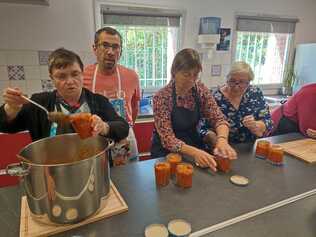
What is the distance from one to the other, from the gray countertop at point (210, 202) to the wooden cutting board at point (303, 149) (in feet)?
0.26

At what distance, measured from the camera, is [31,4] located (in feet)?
6.50

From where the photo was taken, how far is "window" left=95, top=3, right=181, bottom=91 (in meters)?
2.31

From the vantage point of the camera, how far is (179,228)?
71cm

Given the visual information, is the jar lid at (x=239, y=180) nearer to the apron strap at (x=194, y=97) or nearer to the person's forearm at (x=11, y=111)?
the apron strap at (x=194, y=97)

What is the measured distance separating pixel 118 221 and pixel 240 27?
108 inches

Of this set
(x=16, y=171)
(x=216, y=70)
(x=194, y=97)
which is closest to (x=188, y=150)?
(x=194, y=97)

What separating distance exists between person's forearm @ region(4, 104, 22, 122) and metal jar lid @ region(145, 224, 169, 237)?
73 centimetres


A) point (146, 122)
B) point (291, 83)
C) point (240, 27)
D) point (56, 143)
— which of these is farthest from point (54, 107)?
point (291, 83)

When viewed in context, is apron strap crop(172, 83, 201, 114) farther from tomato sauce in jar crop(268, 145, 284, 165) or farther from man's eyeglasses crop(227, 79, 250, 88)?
tomato sauce in jar crop(268, 145, 284, 165)

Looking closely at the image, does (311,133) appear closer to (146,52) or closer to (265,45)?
(146,52)

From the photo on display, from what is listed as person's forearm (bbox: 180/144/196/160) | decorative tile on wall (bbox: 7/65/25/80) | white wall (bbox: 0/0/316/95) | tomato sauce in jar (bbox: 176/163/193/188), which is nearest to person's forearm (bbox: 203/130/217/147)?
person's forearm (bbox: 180/144/196/160)

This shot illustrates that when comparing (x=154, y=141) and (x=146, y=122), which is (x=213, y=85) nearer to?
(x=146, y=122)

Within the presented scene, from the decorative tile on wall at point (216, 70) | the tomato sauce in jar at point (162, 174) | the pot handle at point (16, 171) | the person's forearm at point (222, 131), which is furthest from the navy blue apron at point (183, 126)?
the decorative tile on wall at point (216, 70)

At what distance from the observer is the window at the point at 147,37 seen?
2.31 metres
